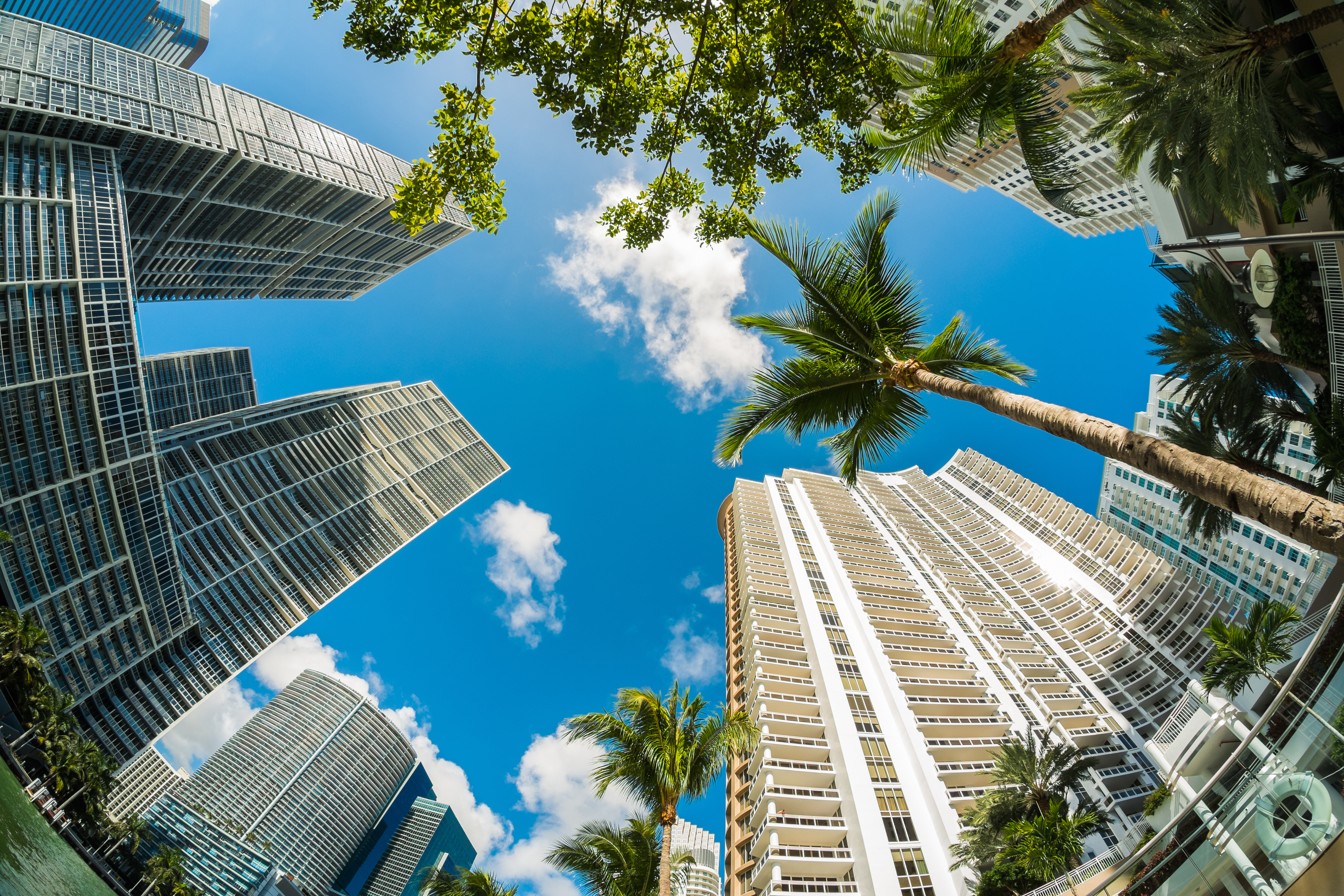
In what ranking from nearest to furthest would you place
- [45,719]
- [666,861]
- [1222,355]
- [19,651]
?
1. [666,861]
2. [1222,355]
3. [19,651]
4. [45,719]

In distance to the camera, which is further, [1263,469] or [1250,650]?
[1250,650]

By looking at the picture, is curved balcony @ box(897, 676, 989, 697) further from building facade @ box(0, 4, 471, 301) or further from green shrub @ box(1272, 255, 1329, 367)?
building facade @ box(0, 4, 471, 301)

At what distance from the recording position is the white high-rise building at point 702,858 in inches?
2665

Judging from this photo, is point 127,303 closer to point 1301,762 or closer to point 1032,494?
point 1301,762

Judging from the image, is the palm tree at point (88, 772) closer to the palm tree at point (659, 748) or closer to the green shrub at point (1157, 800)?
the palm tree at point (659, 748)

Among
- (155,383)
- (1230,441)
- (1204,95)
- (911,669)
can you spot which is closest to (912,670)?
(911,669)

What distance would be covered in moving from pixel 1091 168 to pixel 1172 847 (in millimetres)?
77458

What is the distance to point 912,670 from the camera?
4291 cm

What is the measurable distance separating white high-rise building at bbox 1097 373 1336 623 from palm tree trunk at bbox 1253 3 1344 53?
41.6 m

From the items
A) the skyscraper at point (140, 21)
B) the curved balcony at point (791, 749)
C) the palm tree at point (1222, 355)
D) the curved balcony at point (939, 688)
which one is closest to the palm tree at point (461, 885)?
the curved balcony at point (791, 749)

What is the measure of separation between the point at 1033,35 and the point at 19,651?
209 feet

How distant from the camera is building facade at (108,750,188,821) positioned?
114 metres

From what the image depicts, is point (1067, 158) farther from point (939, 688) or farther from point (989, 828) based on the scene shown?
point (989, 828)

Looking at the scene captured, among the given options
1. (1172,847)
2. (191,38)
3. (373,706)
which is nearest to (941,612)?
(1172,847)
